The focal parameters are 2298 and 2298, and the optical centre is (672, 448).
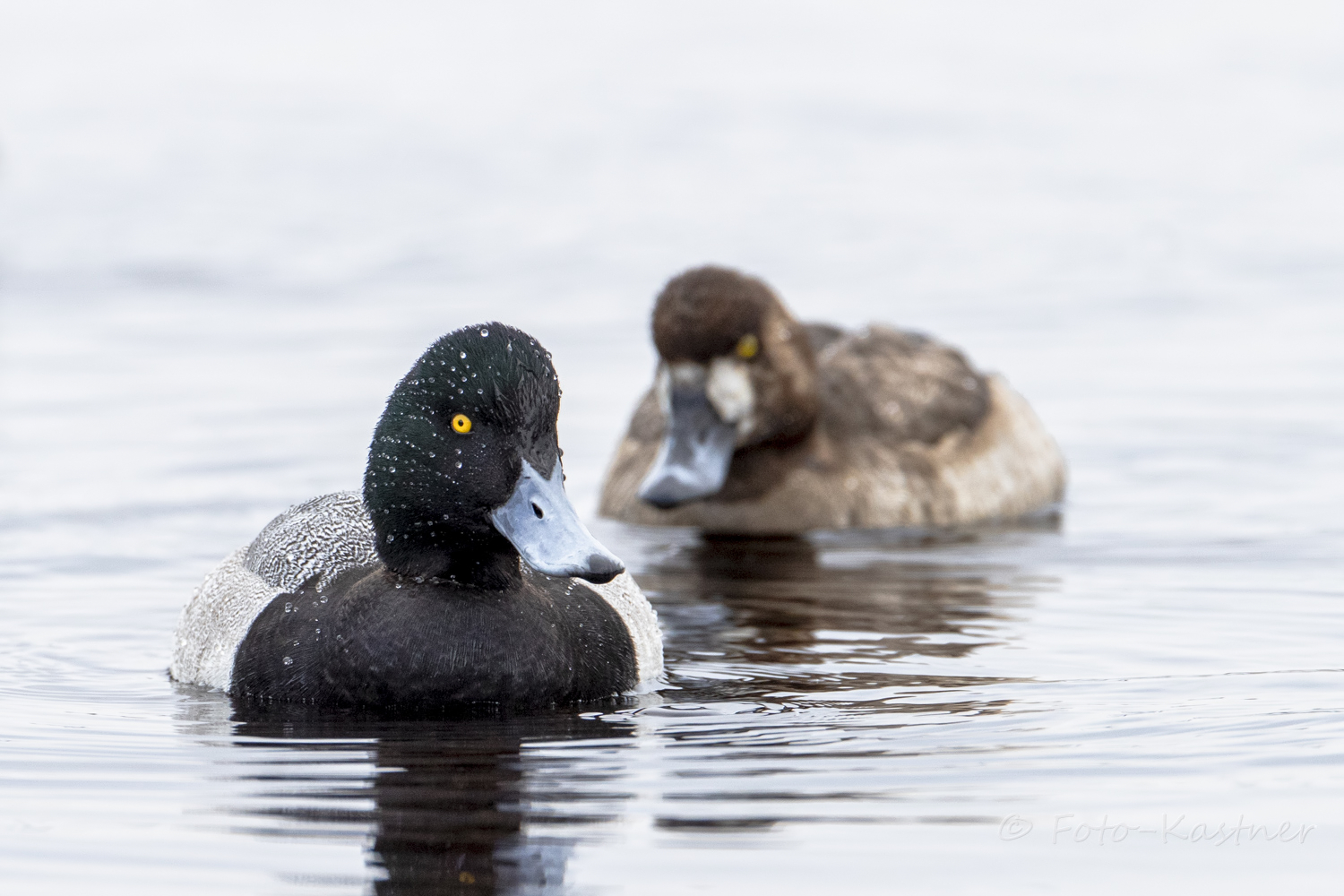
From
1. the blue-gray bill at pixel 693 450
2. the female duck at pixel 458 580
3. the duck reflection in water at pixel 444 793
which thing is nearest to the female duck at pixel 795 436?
the blue-gray bill at pixel 693 450

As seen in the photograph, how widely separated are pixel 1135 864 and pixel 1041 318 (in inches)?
484

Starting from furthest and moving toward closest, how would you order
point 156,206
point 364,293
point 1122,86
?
point 1122,86, point 156,206, point 364,293

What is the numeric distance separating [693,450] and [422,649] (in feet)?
15.5

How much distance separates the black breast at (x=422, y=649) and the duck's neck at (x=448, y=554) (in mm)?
41

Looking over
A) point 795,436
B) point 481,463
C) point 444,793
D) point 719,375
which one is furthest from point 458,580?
point 795,436

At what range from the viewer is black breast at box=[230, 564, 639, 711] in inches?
290

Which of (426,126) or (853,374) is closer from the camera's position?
(853,374)

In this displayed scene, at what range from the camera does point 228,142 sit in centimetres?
2698

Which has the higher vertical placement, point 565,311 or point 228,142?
point 228,142

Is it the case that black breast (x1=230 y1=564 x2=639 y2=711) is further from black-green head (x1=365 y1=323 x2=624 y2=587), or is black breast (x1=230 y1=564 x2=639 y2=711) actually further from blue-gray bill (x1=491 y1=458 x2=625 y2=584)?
blue-gray bill (x1=491 y1=458 x2=625 y2=584)

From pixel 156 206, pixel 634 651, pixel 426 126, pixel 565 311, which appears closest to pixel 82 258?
pixel 156 206

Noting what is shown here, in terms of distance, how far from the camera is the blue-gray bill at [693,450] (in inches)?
463

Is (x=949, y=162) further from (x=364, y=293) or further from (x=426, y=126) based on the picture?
(x=364, y=293)

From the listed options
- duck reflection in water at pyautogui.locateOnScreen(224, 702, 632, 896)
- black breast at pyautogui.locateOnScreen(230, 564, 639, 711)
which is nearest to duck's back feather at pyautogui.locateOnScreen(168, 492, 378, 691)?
black breast at pyautogui.locateOnScreen(230, 564, 639, 711)
